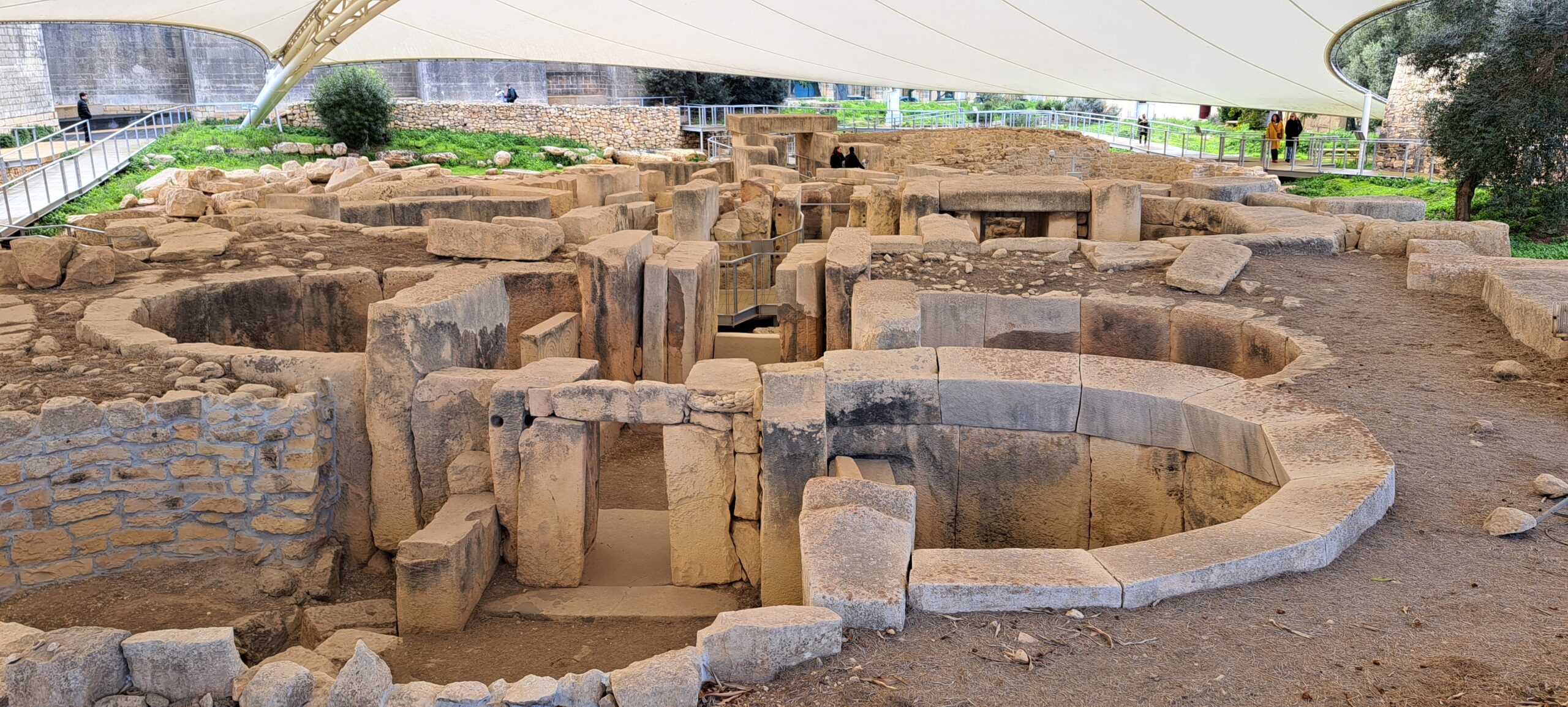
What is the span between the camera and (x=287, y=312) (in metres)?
8.88

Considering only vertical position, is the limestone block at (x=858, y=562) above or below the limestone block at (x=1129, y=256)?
below

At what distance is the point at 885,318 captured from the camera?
6.75 metres

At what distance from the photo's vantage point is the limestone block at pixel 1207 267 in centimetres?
800

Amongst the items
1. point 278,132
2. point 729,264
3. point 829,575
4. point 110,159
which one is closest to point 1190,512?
point 829,575

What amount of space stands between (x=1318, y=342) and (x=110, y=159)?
2234 cm

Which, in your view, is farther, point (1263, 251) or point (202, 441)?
point (1263, 251)

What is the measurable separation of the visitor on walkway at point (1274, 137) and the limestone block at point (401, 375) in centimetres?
1852

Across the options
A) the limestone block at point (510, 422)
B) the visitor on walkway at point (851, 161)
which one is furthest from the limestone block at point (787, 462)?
the visitor on walkway at point (851, 161)

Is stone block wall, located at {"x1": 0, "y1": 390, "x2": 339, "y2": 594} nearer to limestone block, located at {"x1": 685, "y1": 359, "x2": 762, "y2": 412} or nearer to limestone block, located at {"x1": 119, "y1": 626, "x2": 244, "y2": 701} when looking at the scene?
limestone block, located at {"x1": 685, "y1": 359, "x2": 762, "y2": 412}

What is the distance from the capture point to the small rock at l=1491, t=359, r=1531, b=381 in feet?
19.9

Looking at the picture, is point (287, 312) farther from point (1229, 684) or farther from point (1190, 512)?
point (1229, 684)

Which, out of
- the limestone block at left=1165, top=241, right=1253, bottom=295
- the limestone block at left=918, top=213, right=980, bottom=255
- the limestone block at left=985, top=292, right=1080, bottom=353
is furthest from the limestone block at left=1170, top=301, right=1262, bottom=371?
the limestone block at left=918, top=213, right=980, bottom=255

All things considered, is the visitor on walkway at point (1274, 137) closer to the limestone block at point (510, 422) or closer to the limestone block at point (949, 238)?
the limestone block at point (949, 238)

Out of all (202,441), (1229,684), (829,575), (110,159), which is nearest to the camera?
(1229,684)
